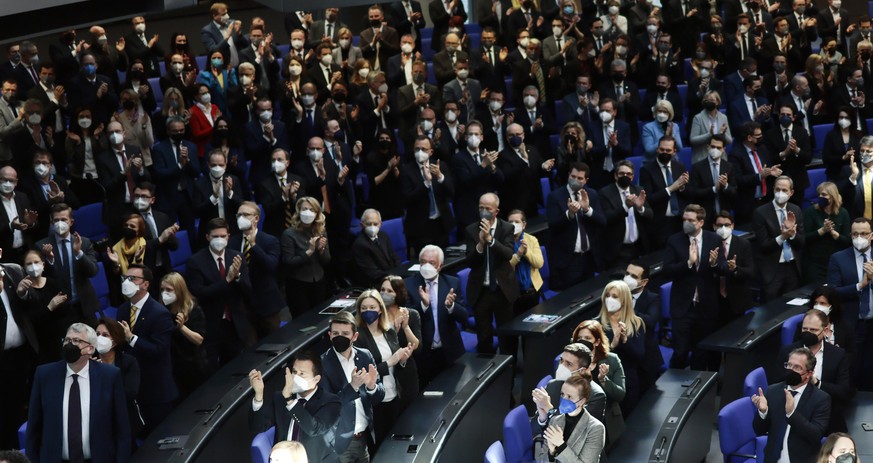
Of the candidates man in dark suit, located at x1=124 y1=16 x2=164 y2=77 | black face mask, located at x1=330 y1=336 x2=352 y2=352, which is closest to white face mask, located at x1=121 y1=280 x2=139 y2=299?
black face mask, located at x1=330 y1=336 x2=352 y2=352

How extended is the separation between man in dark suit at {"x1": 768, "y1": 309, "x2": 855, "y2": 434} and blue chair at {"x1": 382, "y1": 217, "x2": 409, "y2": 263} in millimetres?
3514

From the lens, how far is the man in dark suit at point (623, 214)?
33.0ft

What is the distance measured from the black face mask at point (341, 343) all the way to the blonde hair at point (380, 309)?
0.53m

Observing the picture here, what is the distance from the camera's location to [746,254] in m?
9.15

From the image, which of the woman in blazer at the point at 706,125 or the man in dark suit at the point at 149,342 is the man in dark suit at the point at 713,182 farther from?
the man in dark suit at the point at 149,342

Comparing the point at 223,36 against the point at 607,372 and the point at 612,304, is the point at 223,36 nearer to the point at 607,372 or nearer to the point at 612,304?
the point at 612,304

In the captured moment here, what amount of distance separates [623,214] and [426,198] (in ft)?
5.48

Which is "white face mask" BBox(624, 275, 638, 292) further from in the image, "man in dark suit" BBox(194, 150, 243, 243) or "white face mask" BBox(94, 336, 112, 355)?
"white face mask" BBox(94, 336, 112, 355)

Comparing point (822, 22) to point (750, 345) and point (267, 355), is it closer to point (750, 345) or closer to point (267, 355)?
point (750, 345)

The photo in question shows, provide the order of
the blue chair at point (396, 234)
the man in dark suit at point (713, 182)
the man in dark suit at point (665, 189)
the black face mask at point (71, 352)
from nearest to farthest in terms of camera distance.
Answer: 1. the black face mask at point (71, 352)
2. the blue chair at point (396, 234)
3. the man in dark suit at point (665, 189)
4. the man in dark suit at point (713, 182)

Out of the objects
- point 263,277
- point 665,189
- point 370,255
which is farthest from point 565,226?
point 263,277

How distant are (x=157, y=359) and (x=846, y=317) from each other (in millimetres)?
5034

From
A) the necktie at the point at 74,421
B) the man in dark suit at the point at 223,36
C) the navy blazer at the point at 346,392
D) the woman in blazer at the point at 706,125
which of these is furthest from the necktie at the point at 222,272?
the woman in blazer at the point at 706,125

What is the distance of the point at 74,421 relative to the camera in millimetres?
6516
